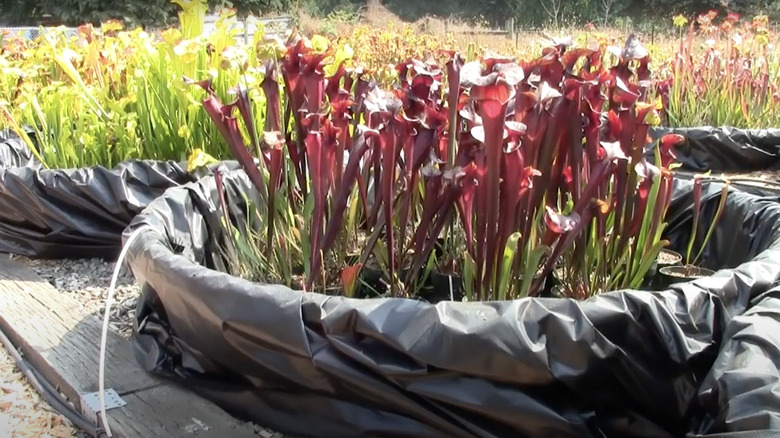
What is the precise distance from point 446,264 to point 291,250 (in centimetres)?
45

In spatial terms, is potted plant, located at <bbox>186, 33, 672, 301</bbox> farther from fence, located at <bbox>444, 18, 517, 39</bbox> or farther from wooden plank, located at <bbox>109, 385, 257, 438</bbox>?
fence, located at <bbox>444, 18, 517, 39</bbox>

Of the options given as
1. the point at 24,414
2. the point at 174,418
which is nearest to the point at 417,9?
the point at 24,414

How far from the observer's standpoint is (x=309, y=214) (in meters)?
1.77

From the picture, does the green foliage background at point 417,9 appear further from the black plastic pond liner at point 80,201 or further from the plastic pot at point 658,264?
the plastic pot at point 658,264

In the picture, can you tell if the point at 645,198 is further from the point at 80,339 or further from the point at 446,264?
the point at 80,339

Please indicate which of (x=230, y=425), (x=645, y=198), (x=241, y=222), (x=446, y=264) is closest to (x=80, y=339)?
(x=241, y=222)

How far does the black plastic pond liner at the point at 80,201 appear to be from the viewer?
8.50 ft

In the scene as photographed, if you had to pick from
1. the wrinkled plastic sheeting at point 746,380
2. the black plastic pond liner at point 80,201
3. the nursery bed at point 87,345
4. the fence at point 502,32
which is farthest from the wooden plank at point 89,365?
the fence at point 502,32

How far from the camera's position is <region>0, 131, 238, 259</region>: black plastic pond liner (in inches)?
102

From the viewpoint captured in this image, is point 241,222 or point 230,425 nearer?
point 230,425

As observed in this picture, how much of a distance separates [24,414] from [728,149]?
4.09m

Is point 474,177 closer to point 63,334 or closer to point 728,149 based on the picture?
point 63,334

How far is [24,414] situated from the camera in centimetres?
176

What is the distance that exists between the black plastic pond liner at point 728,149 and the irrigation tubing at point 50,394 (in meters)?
3.59
